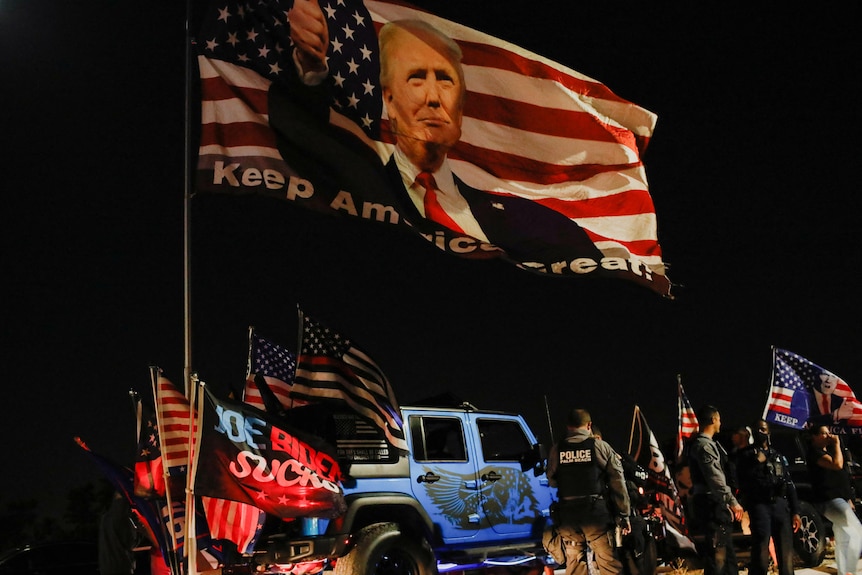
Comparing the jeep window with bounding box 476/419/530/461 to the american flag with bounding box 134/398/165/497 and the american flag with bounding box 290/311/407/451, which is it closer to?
the american flag with bounding box 290/311/407/451

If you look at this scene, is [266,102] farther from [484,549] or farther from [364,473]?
[484,549]

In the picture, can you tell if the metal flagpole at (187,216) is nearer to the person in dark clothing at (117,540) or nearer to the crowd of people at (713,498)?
the person in dark clothing at (117,540)

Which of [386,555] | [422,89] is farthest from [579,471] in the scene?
[422,89]

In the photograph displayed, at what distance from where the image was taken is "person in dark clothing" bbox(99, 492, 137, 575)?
8.47 m

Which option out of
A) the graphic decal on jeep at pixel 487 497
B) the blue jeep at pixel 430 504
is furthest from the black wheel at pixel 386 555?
the graphic decal on jeep at pixel 487 497

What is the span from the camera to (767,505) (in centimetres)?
881

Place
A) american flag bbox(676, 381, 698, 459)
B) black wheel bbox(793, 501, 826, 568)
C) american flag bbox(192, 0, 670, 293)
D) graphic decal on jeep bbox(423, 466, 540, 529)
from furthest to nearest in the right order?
1. american flag bbox(676, 381, 698, 459)
2. black wheel bbox(793, 501, 826, 568)
3. graphic decal on jeep bbox(423, 466, 540, 529)
4. american flag bbox(192, 0, 670, 293)

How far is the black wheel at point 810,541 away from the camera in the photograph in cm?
1159

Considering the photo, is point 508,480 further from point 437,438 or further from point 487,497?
point 437,438

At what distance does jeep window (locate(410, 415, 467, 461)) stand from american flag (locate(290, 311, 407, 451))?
1.19m

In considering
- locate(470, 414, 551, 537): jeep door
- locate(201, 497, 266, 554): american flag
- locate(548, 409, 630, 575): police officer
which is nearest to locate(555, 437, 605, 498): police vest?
locate(548, 409, 630, 575): police officer

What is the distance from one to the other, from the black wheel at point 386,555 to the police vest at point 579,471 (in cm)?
142

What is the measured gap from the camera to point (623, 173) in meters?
10.9

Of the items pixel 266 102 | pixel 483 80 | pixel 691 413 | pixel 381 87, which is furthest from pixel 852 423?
pixel 266 102
